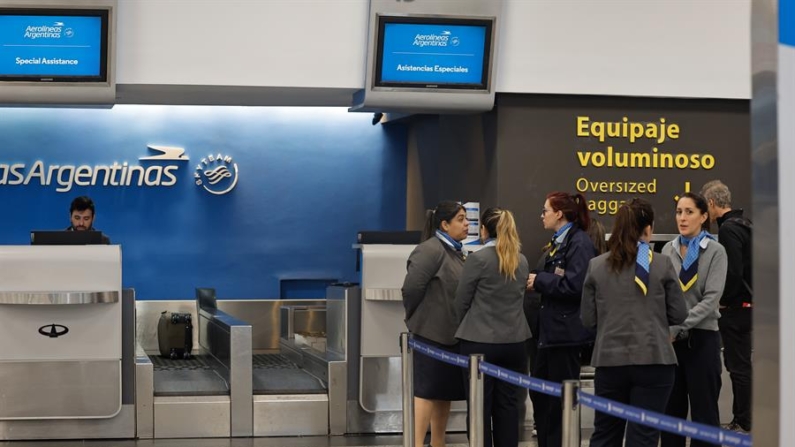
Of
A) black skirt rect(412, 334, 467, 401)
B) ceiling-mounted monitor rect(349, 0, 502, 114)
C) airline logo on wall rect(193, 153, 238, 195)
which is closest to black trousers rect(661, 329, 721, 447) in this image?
black skirt rect(412, 334, 467, 401)

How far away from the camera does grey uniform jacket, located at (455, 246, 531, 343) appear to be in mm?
6625

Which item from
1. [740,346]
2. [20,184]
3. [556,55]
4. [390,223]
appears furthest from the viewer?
[390,223]

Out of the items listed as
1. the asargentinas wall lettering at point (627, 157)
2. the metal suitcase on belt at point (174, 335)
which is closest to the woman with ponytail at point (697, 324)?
the asargentinas wall lettering at point (627, 157)

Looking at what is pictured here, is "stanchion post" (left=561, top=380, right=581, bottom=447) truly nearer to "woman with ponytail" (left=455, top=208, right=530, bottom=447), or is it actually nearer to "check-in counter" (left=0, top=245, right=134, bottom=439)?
"woman with ponytail" (left=455, top=208, right=530, bottom=447)

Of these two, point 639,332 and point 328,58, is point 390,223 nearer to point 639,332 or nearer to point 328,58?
point 328,58

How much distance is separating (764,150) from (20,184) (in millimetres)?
10730

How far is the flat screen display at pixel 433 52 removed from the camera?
8789 mm

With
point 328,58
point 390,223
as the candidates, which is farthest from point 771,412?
point 390,223

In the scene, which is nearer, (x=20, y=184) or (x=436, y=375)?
(x=436, y=375)

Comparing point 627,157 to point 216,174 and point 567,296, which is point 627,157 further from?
point 216,174

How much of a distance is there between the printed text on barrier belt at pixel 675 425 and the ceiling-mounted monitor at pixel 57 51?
5.11m

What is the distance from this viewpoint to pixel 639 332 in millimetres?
5609

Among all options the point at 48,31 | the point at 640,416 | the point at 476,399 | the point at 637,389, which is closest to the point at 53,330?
the point at 48,31

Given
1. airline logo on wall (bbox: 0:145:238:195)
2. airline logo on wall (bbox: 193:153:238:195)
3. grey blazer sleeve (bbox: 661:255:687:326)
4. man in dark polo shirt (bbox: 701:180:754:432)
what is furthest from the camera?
airline logo on wall (bbox: 193:153:238:195)
